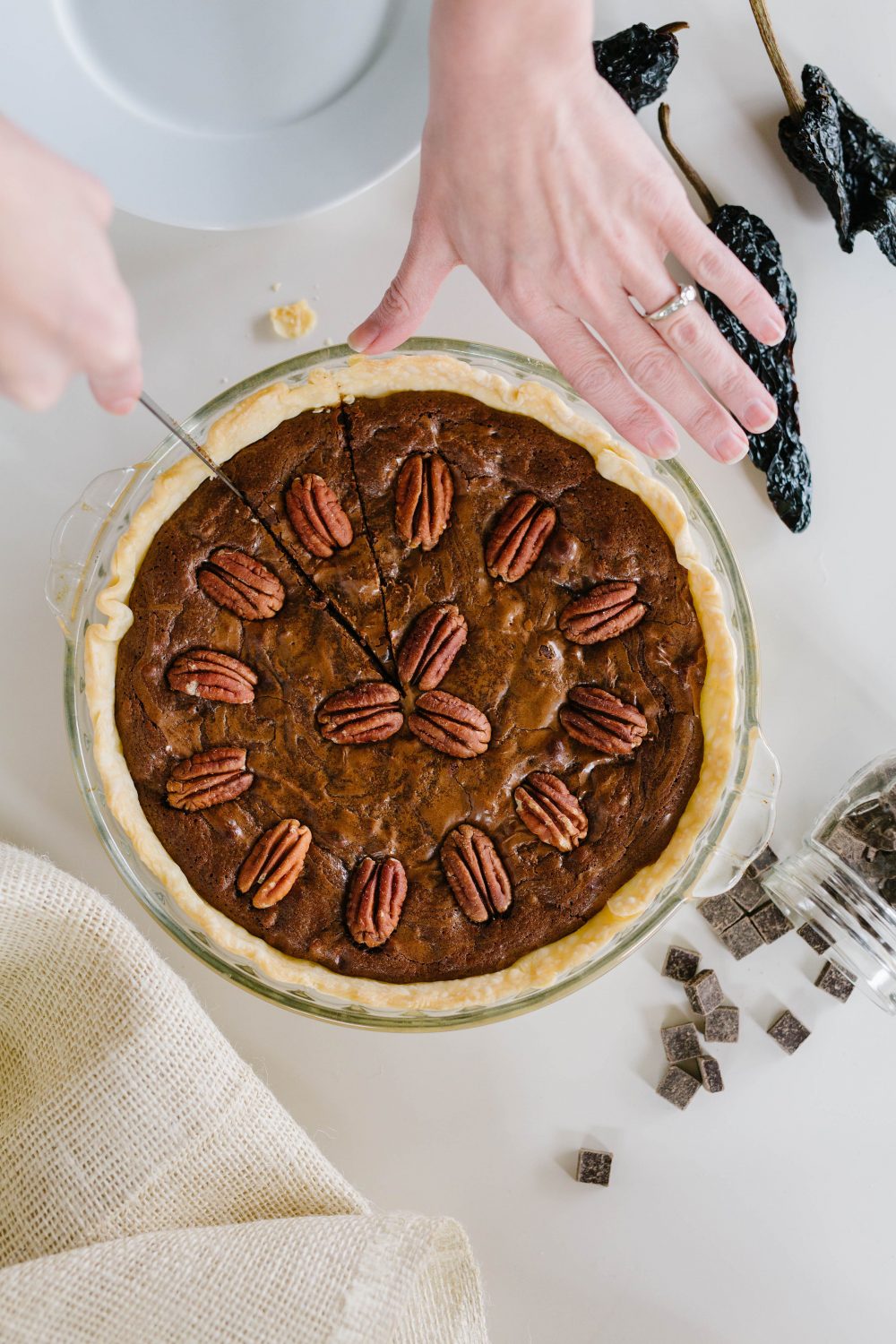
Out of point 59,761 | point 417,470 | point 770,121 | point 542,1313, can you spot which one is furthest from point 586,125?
point 542,1313

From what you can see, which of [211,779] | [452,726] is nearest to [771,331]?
[452,726]

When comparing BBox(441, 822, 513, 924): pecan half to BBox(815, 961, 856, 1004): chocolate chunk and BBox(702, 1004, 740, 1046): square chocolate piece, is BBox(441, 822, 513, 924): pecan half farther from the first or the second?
BBox(815, 961, 856, 1004): chocolate chunk

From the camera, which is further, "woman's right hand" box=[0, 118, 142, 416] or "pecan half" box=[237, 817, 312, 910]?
"pecan half" box=[237, 817, 312, 910]

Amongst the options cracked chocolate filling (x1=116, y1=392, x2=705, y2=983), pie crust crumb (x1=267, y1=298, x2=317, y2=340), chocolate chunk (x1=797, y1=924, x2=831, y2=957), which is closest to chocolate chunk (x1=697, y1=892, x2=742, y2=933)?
chocolate chunk (x1=797, y1=924, x2=831, y2=957)

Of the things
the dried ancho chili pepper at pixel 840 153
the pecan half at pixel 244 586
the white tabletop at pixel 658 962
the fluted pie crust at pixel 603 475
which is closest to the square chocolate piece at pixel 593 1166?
the white tabletop at pixel 658 962

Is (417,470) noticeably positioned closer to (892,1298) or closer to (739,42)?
(739,42)

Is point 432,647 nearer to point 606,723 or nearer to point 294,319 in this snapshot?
point 606,723

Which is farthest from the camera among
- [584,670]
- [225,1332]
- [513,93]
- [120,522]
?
[120,522]
